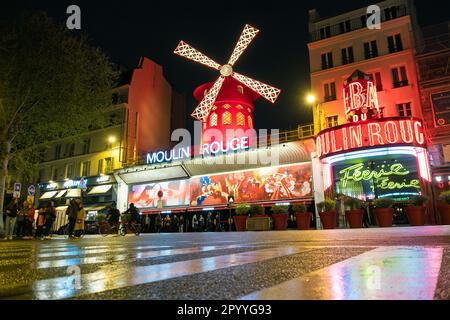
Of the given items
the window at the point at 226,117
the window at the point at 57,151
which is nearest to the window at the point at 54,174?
the window at the point at 57,151

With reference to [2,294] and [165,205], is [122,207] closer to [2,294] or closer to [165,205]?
[165,205]

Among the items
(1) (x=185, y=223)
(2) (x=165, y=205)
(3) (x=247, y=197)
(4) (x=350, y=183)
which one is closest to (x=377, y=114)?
(4) (x=350, y=183)

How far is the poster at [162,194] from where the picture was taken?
2591 cm

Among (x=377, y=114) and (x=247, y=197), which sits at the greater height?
(x=377, y=114)

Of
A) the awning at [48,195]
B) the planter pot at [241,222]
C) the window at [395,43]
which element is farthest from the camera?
the awning at [48,195]

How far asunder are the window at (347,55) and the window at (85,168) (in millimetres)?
23452

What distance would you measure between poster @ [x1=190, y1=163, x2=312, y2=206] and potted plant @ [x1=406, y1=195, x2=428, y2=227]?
6496 mm

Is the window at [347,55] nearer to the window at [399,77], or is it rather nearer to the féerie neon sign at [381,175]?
the window at [399,77]

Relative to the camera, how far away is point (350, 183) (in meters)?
20.4

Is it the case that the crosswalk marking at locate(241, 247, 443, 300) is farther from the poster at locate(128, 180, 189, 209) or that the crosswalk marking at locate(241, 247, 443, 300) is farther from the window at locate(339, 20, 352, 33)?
the window at locate(339, 20, 352, 33)

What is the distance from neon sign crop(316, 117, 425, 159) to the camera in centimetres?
1706

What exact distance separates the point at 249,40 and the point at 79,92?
17.8m

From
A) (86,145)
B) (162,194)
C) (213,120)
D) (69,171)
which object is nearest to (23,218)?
(162,194)

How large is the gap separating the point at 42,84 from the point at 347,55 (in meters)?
18.9
